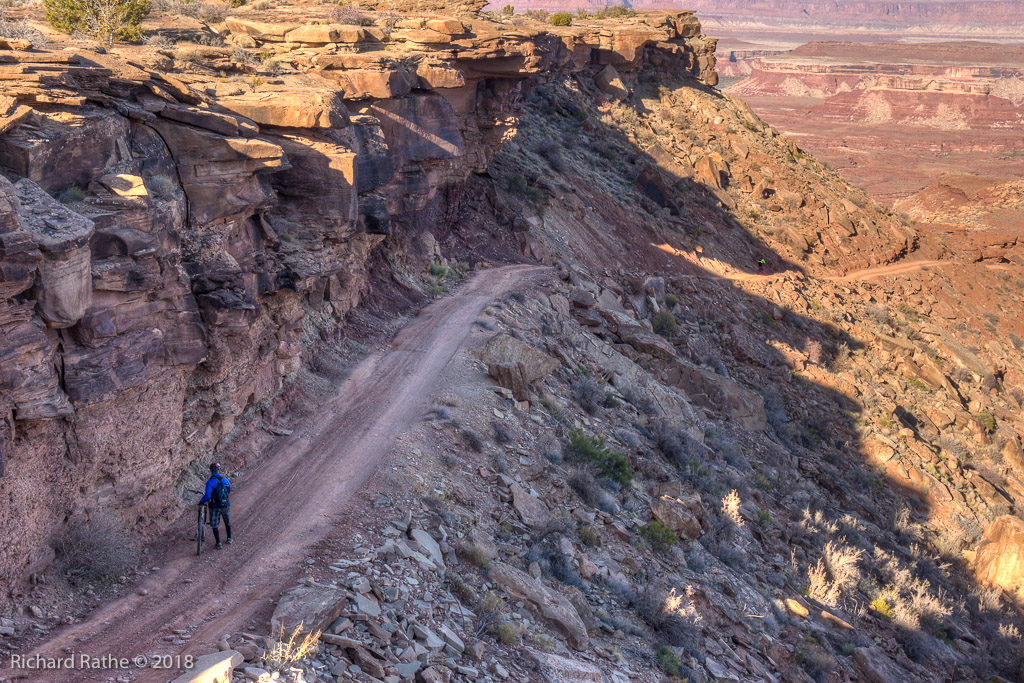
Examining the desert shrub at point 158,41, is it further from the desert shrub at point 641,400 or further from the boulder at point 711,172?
the boulder at point 711,172

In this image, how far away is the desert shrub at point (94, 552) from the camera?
10.1m

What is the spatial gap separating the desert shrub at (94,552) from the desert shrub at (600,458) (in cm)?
927

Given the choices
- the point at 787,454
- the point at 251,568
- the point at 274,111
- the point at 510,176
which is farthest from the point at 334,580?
the point at 510,176

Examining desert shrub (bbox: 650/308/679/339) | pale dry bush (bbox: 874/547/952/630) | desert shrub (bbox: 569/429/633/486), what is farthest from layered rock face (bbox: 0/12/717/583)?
pale dry bush (bbox: 874/547/952/630)

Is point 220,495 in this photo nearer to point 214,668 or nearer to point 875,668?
point 214,668

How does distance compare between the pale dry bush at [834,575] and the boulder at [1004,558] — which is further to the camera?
the boulder at [1004,558]

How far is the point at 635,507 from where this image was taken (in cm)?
1692

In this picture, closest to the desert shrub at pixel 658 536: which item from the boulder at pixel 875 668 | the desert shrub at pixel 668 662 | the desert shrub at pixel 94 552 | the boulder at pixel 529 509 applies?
the boulder at pixel 529 509

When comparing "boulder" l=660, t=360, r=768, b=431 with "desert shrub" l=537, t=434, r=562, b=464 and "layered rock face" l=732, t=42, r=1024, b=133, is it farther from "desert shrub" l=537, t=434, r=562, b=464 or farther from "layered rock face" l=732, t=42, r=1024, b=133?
"layered rock face" l=732, t=42, r=1024, b=133

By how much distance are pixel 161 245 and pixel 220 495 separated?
3661mm

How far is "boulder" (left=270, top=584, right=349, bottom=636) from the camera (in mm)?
9305

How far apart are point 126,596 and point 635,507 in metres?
10.0

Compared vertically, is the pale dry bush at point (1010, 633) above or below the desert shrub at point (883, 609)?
below

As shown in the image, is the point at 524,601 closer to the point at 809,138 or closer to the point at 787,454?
the point at 787,454
